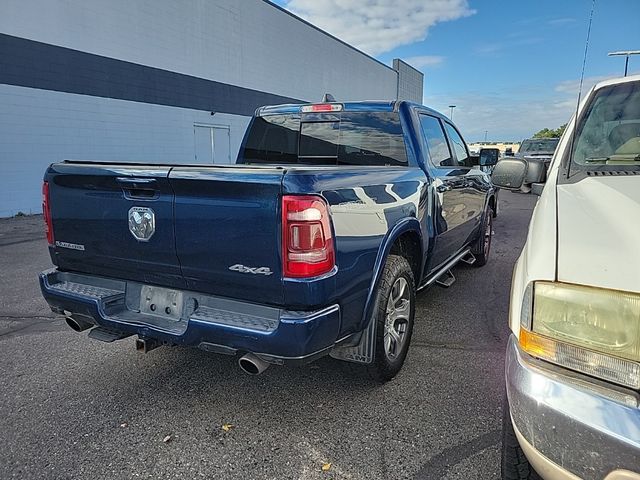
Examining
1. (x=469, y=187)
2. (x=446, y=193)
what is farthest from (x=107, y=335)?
(x=469, y=187)

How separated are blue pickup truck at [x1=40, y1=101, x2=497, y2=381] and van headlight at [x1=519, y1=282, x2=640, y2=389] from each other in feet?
3.33

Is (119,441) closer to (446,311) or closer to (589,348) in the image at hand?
(589,348)

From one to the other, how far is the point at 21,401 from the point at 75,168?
155 centimetres

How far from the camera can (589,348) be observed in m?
1.44

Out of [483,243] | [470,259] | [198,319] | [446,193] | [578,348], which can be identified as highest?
[446,193]

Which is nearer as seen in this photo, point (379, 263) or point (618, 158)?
point (618, 158)

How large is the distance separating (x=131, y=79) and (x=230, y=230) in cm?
1350

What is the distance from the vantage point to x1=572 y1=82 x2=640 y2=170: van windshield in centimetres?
256

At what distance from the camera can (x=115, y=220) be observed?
2662 millimetres

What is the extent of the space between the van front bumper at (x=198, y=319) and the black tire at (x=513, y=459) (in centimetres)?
92

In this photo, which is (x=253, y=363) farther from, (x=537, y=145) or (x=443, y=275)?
(x=537, y=145)

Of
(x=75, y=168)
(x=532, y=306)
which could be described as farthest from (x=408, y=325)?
(x=75, y=168)

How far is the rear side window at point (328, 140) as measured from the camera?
379 centimetres

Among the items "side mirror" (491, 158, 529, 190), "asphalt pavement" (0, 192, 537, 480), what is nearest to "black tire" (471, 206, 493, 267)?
"asphalt pavement" (0, 192, 537, 480)
